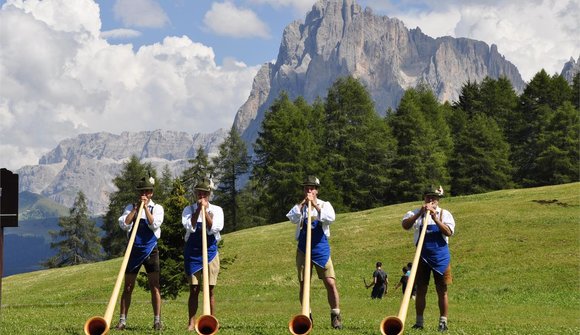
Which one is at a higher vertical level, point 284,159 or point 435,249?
point 284,159

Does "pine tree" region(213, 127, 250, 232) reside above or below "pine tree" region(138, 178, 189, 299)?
above

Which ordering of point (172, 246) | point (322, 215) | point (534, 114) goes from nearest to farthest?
point (322, 215), point (172, 246), point (534, 114)

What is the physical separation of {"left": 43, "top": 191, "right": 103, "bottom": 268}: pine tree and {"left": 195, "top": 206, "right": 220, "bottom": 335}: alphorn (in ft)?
291

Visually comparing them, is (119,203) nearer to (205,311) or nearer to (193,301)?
(193,301)

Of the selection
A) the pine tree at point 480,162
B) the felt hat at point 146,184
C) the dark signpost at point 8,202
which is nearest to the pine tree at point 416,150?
the pine tree at point 480,162

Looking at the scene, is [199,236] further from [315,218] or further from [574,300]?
[574,300]

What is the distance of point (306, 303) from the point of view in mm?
11312

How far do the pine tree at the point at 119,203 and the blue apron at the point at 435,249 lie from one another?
260 ft

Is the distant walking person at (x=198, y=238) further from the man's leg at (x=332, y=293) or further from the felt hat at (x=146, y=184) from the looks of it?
the man's leg at (x=332, y=293)

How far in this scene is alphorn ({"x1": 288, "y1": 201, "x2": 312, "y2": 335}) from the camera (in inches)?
426

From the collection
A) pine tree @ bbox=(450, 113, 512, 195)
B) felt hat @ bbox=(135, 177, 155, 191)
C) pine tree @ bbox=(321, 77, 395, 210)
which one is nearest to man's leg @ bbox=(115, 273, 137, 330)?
felt hat @ bbox=(135, 177, 155, 191)

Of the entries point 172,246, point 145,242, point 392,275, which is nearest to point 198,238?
point 145,242

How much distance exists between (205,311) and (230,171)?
84.1 meters

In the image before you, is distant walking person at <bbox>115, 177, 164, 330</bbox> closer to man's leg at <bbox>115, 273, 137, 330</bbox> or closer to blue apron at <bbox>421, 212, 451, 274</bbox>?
man's leg at <bbox>115, 273, 137, 330</bbox>
